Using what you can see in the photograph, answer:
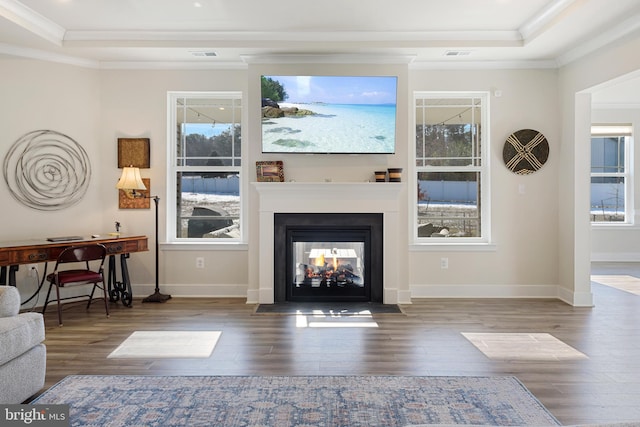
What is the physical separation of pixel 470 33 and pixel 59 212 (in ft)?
14.9

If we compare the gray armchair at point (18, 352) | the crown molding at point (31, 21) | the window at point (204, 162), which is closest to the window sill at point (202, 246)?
the window at point (204, 162)

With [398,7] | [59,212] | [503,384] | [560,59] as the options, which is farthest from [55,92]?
[560,59]

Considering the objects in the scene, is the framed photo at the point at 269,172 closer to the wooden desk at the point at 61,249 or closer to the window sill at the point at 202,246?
the window sill at the point at 202,246

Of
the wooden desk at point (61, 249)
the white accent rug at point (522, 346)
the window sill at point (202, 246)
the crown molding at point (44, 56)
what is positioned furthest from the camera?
the window sill at point (202, 246)

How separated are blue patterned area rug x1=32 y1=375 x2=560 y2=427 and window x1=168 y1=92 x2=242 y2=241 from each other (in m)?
2.55

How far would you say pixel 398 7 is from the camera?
3.69 metres

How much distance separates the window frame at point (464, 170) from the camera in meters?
4.93

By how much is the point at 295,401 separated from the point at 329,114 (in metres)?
2.98

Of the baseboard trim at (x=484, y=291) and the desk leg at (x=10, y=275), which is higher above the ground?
the desk leg at (x=10, y=275)

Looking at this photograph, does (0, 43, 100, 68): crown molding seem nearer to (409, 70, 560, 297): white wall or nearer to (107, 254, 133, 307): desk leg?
(107, 254, 133, 307): desk leg

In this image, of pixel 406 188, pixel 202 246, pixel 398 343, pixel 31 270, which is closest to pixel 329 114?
pixel 406 188

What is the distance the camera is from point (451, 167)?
16.5 feet

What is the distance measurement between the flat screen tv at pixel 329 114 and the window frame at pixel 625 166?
473 cm

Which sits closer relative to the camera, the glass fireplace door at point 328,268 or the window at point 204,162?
the glass fireplace door at point 328,268
